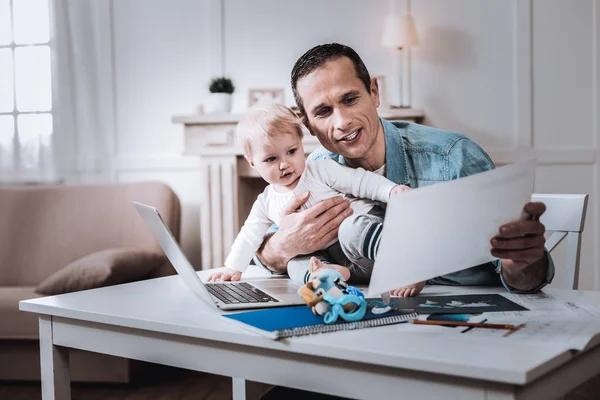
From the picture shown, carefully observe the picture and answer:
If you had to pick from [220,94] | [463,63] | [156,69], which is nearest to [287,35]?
[220,94]

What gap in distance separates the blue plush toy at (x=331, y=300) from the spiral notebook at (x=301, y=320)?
12 mm

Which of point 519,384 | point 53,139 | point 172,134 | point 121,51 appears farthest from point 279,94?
point 519,384

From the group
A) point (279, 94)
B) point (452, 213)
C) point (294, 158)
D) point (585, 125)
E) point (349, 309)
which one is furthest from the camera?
point (279, 94)

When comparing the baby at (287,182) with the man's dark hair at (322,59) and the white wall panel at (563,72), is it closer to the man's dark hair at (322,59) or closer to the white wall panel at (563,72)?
the man's dark hair at (322,59)

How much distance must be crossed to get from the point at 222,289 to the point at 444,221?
554 mm

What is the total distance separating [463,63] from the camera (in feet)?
11.0

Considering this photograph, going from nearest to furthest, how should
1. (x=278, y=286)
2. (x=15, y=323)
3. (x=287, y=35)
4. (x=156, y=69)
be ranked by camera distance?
(x=278, y=286), (x=15, y=323), (x=287, y=35), (x=156, y=69)

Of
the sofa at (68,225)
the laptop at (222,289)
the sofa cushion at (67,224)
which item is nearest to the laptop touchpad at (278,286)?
the laptop at (222,289)

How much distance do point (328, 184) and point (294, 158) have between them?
10cm

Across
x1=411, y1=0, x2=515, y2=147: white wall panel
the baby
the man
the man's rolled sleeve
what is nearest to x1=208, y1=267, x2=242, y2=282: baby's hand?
the baby

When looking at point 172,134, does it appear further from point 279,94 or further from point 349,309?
point 349,309

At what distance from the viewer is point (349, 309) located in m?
0.94

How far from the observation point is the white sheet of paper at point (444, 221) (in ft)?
2.62

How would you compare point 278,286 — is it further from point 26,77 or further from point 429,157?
point 26,77
